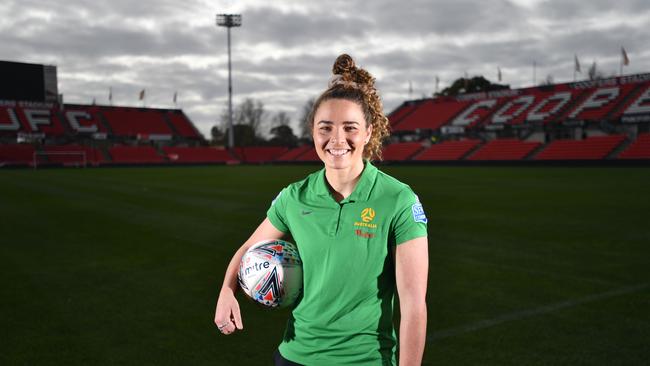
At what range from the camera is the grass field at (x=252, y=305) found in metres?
4.45

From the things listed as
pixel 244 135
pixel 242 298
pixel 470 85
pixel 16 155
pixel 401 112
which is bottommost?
pixel 242 298

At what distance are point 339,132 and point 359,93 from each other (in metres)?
0.20

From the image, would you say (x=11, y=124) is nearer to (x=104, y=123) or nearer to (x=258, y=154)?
(x=104, y=123)

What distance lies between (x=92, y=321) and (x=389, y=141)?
5784 cm

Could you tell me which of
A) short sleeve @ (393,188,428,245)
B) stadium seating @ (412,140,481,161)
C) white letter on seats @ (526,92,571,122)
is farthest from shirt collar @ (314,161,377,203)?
white letter on seats @ (526,92,571,122)

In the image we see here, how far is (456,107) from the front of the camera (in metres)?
60.9

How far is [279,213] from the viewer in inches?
99.0

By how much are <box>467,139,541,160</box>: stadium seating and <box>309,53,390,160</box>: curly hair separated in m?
45.0

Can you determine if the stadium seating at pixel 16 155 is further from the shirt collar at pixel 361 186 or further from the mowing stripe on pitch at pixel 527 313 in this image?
the shirt collar at pixel 361 186

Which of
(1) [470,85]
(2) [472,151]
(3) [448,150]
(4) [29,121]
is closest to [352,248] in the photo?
(2) [472,151]

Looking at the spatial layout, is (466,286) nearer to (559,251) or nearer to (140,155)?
(559,251)

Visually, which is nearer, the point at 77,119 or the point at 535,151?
the point at 535,151

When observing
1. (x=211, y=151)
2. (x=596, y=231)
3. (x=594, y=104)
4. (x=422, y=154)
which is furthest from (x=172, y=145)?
(x=596, y=231)

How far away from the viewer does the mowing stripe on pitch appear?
190 inches
